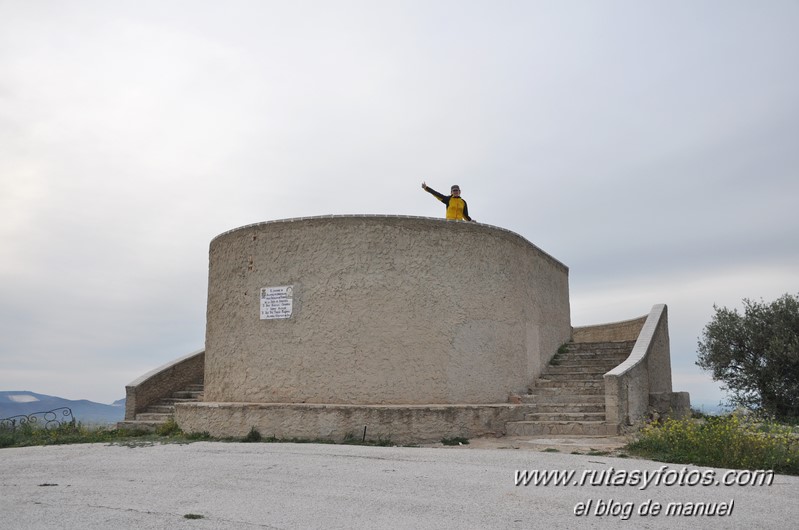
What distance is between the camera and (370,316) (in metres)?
11.6

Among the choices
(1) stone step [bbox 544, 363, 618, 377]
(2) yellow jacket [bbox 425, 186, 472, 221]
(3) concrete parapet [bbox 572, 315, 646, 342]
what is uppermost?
(2) yellow jacket [bbox 425, 186, 472, 221]

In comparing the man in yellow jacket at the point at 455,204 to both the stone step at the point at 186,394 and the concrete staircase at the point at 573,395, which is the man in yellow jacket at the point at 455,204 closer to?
the concrete staircase at the point at 573,395

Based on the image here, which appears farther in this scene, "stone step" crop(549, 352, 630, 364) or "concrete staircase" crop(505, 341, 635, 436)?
"stone step" crop(549, 352, 630, 364)

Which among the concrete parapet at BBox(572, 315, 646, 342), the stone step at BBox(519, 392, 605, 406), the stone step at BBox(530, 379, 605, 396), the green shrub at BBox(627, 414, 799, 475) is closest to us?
the green shrub at BBox(627, 414, 799, 475)

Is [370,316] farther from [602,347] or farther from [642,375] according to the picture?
[602,347]

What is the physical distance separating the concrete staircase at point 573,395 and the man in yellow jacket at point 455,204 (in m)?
3.56

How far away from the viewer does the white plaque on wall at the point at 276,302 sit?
1201 cm

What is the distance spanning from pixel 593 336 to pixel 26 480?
14.2 metres

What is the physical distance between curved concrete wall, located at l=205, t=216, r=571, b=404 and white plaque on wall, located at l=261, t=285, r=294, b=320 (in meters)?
0.09

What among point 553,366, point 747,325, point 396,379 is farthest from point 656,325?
point 396,379

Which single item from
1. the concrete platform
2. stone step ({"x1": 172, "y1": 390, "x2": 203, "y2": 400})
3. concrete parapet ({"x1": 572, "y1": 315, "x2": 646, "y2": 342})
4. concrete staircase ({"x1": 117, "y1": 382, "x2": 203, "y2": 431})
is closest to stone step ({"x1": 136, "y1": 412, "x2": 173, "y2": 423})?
concrete staircase ({"x1": 117, "y1": 382, "x2": 203, "y2": 431})

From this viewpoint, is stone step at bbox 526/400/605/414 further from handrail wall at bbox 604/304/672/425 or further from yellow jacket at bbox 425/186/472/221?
yellow jacket at bbox 425/186/472/221

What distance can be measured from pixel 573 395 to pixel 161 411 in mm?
8711

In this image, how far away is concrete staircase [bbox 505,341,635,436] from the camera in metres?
11.3
